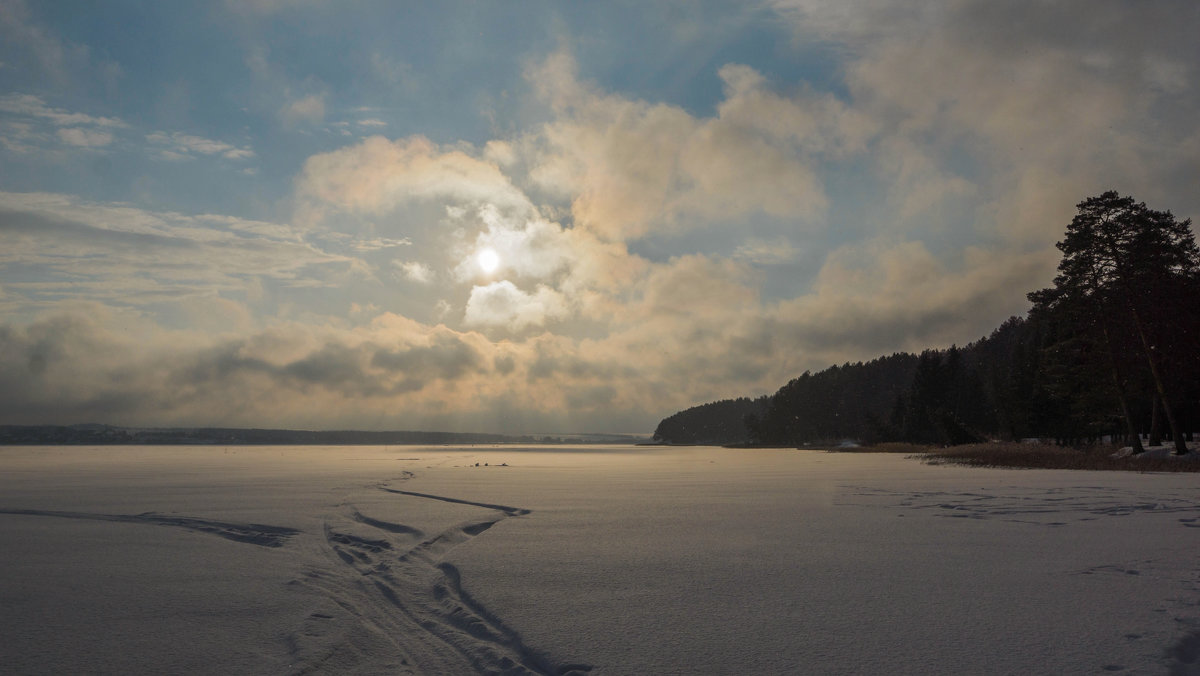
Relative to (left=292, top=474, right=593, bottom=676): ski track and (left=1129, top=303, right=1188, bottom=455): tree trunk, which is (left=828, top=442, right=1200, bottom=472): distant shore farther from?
(left=292, top=474, right=593, bottom=676): ski track

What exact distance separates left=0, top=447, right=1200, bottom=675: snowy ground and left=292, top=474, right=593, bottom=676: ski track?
24mm

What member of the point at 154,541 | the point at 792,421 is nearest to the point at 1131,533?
the point at 154,541

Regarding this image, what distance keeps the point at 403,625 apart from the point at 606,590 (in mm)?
1779

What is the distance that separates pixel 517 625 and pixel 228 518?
8.05 metres

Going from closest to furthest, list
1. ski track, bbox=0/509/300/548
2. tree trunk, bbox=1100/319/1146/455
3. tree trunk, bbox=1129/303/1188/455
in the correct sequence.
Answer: ski track, bbox=0/509/300/548, tree trunk, bbox=1129/303/1188/455, tree trunk, bbox=1100/319/1146/455

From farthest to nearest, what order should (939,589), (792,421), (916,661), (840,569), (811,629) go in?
(792,421)
(840,569)
(939,589)
(811,629)
(916,661)

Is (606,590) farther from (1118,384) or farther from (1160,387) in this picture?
(1118,384)

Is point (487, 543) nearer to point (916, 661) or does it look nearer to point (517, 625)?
point (517, 625)

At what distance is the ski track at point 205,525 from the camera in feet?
28.6

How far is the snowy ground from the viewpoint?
404 centimetres

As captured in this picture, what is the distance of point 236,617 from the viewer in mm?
4969

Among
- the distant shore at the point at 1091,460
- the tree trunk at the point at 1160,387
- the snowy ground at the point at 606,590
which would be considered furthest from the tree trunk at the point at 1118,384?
the snowy ground at the point at 606,590

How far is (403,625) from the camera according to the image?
4828 millimetres

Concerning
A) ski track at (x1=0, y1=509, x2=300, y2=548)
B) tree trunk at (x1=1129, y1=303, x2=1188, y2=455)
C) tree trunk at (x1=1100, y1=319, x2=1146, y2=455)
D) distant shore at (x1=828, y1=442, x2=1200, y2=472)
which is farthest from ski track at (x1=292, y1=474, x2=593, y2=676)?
tree trunk at (x1=1100, y1=319, x2=1146, y2=455)
